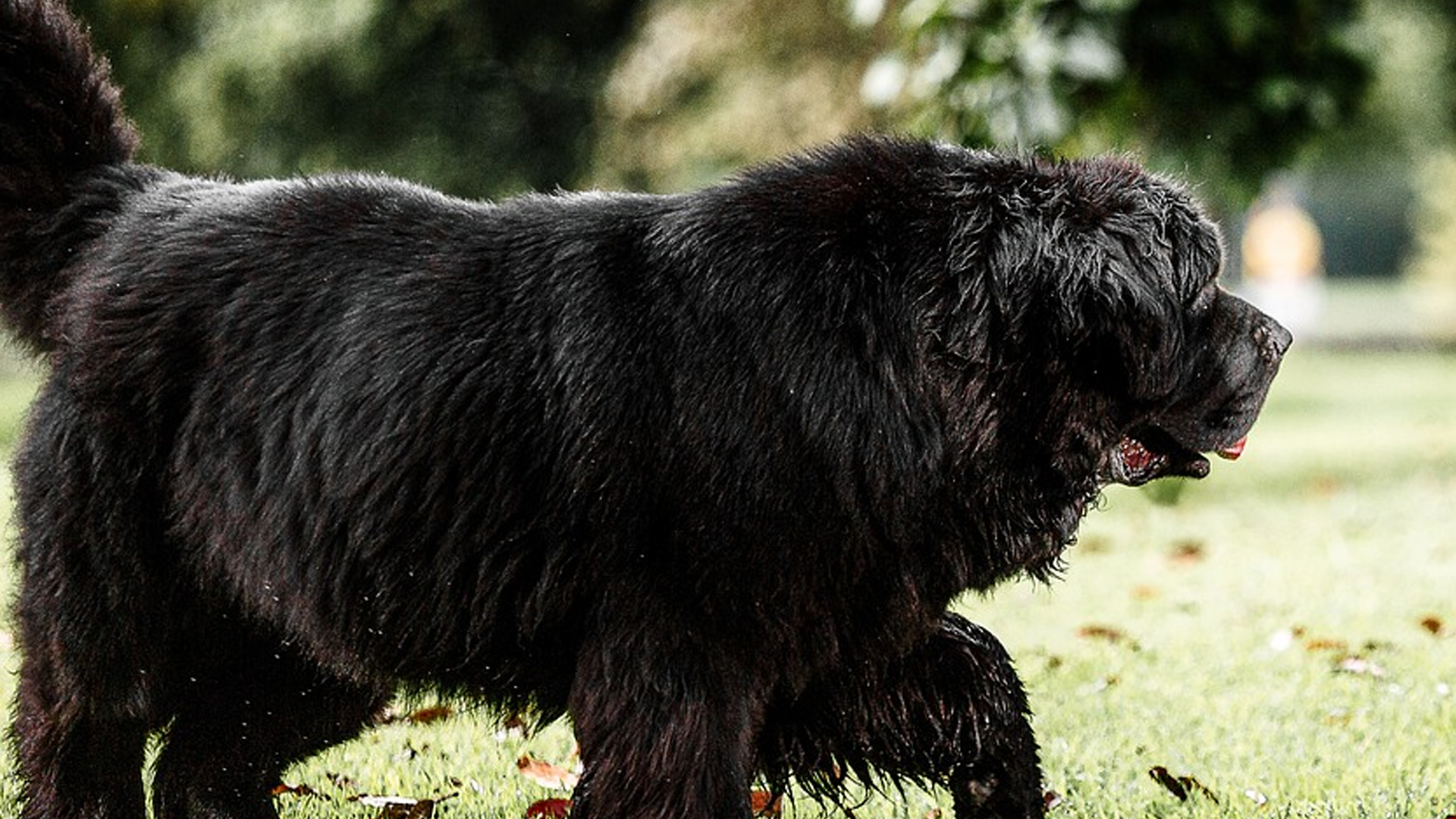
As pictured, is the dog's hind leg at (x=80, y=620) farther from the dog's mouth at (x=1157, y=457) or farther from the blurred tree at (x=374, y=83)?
the blurred tree at (x=374, y=83)

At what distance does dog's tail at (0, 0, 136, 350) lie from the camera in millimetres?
3924

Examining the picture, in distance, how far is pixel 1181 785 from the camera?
4418 mm

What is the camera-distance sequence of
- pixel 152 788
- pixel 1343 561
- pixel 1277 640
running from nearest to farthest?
1. pixel 152 788
2. pixel 1277 640
3. pixel 1343 561

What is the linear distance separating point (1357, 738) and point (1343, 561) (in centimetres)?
343

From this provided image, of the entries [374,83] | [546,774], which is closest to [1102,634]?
[546,774]

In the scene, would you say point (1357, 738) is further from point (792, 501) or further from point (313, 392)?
point (313, 392)

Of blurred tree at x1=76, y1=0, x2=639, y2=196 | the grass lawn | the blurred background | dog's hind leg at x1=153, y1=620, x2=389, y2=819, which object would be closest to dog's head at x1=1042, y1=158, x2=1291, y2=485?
the grass lawn

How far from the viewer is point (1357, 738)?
5.04m

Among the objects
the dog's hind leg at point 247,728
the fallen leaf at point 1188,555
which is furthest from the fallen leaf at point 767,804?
the fallen leaf at point 1188,555

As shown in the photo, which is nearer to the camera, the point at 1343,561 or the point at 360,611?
the point at 360,611

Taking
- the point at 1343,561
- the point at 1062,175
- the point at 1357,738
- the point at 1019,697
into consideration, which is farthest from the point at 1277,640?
the point at 1062,175

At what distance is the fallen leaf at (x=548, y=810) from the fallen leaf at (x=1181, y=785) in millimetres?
1395

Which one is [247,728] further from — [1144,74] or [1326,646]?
[1144,74]

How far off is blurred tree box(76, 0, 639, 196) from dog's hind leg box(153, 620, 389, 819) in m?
13.2
